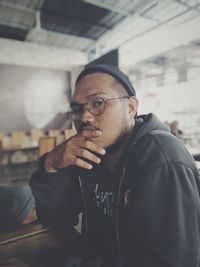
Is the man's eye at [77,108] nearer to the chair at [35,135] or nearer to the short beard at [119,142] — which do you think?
the short beard at [119,142]

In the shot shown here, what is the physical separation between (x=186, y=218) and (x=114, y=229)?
393 millimetres

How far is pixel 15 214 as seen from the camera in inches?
46.0

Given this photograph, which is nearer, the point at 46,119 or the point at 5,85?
the point at 5,85

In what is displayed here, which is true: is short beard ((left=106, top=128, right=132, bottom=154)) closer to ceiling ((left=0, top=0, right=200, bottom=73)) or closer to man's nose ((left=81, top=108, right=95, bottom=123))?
man's nose ((left=81, top=108, right=95, bottom=123))

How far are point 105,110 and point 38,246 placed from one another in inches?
27.1

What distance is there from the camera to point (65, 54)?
299 inches

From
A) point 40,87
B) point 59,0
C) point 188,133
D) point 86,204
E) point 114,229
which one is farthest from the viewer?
point 188,133

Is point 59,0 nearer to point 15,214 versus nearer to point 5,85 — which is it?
point 5,85

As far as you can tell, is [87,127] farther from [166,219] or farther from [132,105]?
[166,219]

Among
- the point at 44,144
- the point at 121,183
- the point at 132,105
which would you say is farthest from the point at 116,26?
the point at 121,183

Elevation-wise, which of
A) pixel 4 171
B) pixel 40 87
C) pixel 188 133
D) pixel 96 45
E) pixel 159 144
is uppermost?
pixel 96 45

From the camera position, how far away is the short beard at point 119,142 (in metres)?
1.22

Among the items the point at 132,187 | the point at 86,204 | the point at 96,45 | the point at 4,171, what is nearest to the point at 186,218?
the point at 132,187

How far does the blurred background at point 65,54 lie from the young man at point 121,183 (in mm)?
3894
